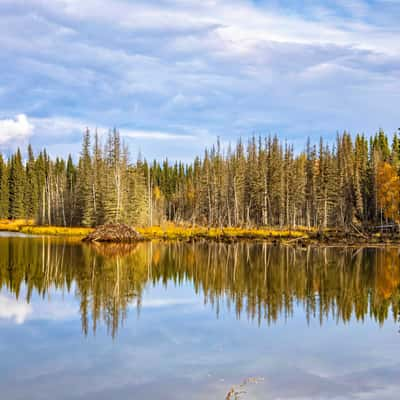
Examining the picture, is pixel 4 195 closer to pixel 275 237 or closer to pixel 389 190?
pixel 275 237

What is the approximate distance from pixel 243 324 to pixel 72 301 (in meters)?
7.25

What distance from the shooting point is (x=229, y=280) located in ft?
90.5

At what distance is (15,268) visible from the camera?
30.4 metres

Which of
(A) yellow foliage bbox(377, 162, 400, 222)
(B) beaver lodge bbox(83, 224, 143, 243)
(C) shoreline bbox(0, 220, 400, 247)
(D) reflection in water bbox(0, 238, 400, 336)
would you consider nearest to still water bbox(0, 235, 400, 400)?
(D) reflection in water bbox(0, 238, 400, 336)

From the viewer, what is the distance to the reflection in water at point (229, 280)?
19.8 m

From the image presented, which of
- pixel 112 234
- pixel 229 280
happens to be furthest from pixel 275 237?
pixel 229 280

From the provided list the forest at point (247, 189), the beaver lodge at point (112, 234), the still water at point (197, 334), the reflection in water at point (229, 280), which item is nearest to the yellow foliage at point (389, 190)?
the forest at point (247, 189)

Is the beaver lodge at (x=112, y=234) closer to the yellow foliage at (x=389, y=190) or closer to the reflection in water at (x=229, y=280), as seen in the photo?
the reflection in water at (x=229, y=280)

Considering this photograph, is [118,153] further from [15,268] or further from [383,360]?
[383,360]

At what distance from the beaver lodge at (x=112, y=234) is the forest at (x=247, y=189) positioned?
12845 mm

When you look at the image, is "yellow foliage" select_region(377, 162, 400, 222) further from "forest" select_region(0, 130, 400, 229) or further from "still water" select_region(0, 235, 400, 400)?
"still water" select_region(0, 235, 400, 400)

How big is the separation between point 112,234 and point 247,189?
38.0m

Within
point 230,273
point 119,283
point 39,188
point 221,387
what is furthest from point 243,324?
point 39,188

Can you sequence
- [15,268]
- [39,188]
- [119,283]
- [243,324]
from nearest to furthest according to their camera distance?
[243,324] < [119,283] < [15,268] < [39,188]
